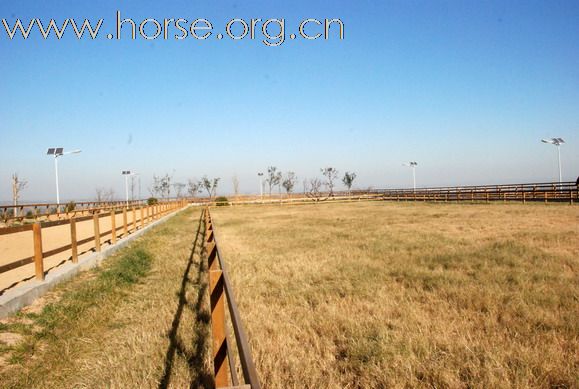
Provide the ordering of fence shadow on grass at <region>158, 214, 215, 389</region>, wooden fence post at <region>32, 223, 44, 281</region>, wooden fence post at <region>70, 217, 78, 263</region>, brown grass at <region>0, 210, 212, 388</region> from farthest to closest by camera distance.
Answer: wooden fence post at <region>70, 217, 78, 263</region>, wooden fence post at <region>32, 223, 44, 281</region>, brown grass at <region>0, 210, 212, 388</region>, fence shadow on grass at <region>158, 214, 215, 389</region>

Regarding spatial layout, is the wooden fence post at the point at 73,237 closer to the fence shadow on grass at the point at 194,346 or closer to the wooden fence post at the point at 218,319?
the fence shadow on grass at the point at 194,346

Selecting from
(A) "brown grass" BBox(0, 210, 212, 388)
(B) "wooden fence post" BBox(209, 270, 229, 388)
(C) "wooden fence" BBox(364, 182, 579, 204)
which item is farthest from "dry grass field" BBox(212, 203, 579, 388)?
(C) "wooden fence" BBox(364, 182, 579, 204)

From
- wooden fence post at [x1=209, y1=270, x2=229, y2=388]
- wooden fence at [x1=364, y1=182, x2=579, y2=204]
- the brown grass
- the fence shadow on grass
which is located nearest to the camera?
wooden fence post at [x1=209, y1=270, x2=229, y2=388]

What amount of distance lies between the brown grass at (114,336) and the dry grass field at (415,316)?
0.79 m

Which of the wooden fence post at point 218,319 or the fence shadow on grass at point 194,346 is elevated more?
the wooden fence post at point 218,319

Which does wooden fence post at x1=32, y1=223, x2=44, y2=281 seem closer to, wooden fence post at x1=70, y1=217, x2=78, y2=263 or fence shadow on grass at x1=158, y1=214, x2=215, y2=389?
wooden fence post at x1=70, y1=217, x2=78, y2=263

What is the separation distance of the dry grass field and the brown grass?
79 cm

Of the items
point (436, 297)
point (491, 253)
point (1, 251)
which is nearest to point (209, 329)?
point (436, 297)

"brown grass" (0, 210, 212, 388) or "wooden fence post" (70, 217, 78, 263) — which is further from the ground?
"wooden fence post" (70, 217, 78, 263)

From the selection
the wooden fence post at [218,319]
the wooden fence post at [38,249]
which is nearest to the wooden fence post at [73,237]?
the wooden fence post at [38,249]

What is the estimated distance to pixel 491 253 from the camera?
362 inches

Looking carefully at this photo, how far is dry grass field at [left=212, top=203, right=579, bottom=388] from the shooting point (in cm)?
353

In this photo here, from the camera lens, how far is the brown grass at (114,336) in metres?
3.60

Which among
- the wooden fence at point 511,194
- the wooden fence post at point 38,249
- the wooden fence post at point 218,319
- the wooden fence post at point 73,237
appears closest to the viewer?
the wooden fence post at point 218,319
